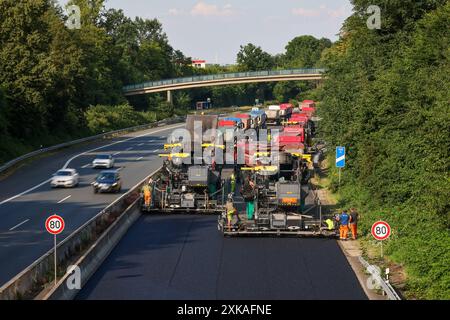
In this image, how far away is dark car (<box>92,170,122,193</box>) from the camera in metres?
A: 44.8

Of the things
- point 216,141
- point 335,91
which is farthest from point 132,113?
point 216,141

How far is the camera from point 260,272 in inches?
986

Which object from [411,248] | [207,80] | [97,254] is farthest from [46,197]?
[207,80]

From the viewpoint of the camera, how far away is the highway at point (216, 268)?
22.3 metres

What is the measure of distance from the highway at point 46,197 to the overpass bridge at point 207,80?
150 feet

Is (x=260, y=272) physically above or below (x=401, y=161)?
below

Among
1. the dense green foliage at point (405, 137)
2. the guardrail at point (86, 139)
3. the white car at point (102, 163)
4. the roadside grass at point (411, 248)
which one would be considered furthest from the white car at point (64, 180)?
the roadside grass at point (411, 248)

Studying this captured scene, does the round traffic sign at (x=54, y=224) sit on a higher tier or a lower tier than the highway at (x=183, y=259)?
higher

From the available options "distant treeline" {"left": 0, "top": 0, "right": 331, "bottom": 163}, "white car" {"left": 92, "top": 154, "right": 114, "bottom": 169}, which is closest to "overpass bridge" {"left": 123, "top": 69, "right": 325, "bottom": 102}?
"distant treeline" {"left": 0, "top": 0, "right": 331, "bottom": 163}

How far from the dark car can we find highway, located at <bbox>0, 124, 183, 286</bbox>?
0.67m

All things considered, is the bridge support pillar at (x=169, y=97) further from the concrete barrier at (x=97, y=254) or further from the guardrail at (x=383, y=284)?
the guardrail at (x=383, y=284)

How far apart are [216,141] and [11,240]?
17208 mm
